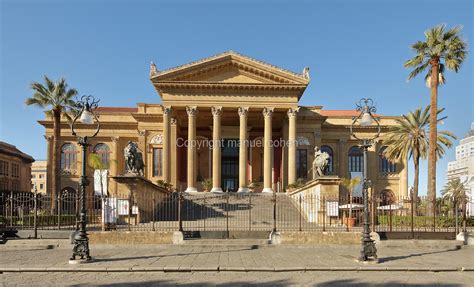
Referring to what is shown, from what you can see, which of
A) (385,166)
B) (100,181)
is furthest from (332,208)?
(385,166)

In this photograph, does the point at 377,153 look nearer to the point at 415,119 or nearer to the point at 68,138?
the point at 415,119

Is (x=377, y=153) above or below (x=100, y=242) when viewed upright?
above

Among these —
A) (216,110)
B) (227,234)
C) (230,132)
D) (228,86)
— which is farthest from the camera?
(230,132)

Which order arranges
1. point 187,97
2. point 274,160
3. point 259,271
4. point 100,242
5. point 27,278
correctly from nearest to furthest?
1. point 27,278
2. point 259,271
3. point 100,242
4. point 187,97
5. point 274,160

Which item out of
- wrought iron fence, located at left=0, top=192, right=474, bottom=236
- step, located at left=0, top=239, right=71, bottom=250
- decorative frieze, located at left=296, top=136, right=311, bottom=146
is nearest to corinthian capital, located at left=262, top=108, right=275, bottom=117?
decorative frieze, located at left=296, top=136, right=311, bottom=146

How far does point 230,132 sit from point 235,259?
1193 inches

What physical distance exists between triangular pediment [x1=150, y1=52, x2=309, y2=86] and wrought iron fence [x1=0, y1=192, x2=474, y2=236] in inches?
467

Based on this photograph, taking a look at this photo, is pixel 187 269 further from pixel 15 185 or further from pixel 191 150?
pixel 15 185

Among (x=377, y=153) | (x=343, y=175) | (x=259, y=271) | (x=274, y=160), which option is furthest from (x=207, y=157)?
(x=259, y=271)

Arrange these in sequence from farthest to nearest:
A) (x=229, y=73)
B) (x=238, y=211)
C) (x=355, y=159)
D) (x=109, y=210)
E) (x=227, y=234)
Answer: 1. (x=355, y=159)
2. (x=229, y=73)
3. (x=238, y=211)
4. (x=109, y=210)
5. (x=227, y=234)

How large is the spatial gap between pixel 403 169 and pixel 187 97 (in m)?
25.5

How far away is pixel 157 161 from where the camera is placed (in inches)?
1582

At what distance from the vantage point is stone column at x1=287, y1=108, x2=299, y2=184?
3536cm

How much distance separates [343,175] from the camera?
42.9 metres
